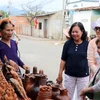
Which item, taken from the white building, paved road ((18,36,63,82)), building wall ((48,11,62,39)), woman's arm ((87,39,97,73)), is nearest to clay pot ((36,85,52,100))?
woman's arm ((87,39,97,73))

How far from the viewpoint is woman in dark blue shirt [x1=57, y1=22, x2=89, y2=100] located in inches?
131

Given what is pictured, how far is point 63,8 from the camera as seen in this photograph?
25.9 meters

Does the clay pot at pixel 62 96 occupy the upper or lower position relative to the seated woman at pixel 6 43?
lower

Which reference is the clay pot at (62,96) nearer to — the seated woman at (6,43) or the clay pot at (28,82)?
the clay pot at (28,82)

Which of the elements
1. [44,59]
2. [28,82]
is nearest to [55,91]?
[28,82]

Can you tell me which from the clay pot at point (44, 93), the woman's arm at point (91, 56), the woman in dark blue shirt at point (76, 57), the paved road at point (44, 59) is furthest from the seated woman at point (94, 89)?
the paved road at point (44, 59)

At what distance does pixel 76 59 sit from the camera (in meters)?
3.37

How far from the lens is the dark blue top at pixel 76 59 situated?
336cm

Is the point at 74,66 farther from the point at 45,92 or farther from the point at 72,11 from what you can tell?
the point at 72,11

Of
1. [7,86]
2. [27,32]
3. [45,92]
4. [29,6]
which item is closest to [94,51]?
[45,92]

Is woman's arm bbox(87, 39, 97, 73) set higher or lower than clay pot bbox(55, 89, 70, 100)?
higher

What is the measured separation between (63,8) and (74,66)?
22.9 metres

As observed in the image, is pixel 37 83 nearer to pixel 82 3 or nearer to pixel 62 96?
pixel 62 96

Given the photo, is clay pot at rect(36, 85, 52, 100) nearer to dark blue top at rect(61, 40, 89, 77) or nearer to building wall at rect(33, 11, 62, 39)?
dark blue top at rect(61, 40, 89, 77)
